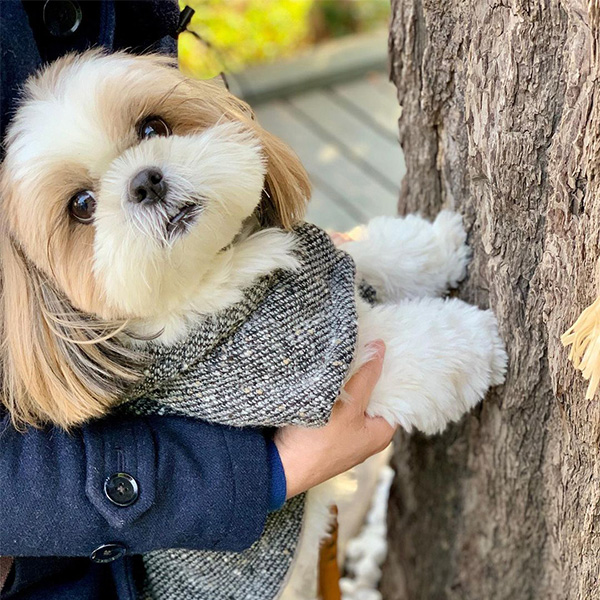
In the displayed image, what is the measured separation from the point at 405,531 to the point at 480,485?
1.25 ft

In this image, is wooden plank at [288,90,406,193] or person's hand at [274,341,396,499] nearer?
person's hand at [274,341,396,499]

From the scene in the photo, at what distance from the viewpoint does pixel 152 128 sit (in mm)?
1091

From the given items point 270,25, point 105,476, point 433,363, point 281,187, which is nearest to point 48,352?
point 105,476

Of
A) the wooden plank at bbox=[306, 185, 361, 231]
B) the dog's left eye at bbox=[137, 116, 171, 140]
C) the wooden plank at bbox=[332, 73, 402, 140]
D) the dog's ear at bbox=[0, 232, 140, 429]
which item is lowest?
the wooden plank at bbox=[306, 185, 361, 231]

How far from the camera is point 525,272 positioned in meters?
1.17

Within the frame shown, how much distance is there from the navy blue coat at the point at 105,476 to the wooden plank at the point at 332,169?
1.88 meters

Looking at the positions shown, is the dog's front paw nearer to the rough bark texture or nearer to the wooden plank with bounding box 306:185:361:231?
the rough bark texture

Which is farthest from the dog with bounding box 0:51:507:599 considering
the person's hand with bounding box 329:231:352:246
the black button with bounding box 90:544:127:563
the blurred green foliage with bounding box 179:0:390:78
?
the blurred green foliage with bounding box 179:0:390:78

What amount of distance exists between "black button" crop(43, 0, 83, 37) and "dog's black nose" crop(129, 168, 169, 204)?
1.04 ft

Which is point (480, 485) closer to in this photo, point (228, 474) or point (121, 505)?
point (228, 474)


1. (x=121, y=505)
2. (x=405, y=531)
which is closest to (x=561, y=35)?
(x=121, y=505)

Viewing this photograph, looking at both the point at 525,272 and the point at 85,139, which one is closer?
the point at 85,139

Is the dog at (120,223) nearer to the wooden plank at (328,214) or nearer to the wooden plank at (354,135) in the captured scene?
the wooden plank at (328,214)

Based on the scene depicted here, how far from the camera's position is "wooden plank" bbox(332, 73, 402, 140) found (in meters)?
3.34
